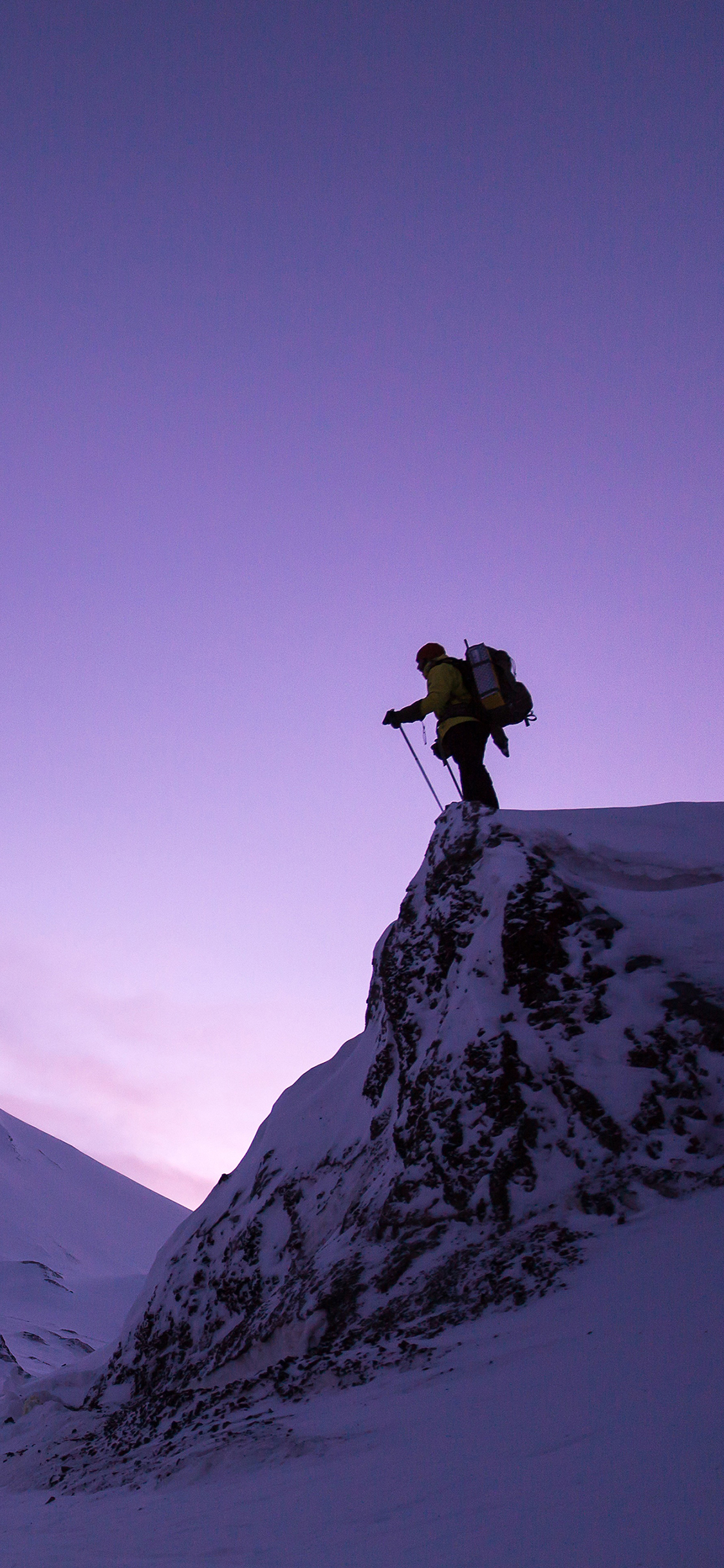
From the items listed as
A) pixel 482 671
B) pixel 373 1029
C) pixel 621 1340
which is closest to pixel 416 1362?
pixel 621 1340

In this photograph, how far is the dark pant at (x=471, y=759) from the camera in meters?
8.86

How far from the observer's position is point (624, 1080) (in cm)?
623

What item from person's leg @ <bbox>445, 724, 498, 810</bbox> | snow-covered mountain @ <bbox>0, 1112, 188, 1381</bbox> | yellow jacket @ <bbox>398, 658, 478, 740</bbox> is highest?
yellow jacket @ <bbox>398, 658, 478, 740</bbox>

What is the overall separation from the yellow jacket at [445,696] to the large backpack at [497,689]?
0.13 meters

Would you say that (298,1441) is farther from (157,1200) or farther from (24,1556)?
(157,1200)

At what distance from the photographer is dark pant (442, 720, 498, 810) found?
886cm

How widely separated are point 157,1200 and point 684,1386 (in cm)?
5309

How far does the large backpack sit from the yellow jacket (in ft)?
0.44

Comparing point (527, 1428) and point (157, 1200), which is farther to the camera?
point (157, 1200)

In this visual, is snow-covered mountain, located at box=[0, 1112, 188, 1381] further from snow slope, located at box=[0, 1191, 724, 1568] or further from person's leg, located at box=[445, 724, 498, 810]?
person's leg, located at box=[445, 724, 498, 810]

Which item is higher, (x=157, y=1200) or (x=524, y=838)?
(x=524, y=838)

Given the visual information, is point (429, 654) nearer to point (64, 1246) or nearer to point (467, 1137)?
point (467, 1137)

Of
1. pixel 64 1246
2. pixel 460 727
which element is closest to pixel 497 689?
pixel 460 727

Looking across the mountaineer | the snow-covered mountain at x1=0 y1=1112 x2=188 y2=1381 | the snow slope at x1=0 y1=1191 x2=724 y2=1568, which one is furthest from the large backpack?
the snow-covered mountain at x1=0 y1=1112 x2=188 y2=1381
